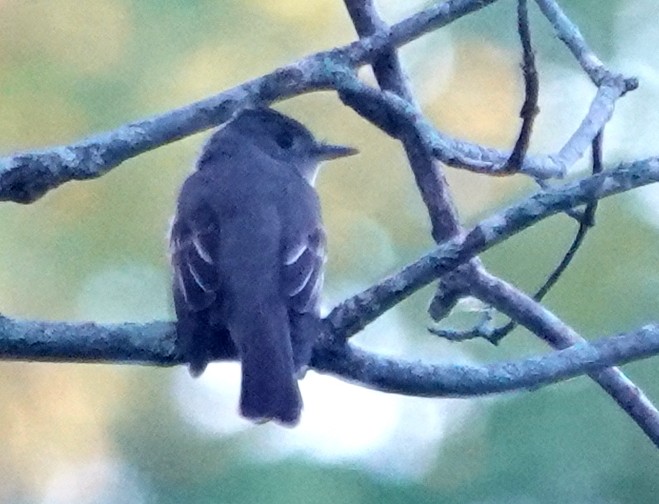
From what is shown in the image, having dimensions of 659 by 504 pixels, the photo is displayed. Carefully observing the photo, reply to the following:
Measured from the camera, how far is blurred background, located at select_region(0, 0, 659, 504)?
5660 mm

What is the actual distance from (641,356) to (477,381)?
303 millimetres

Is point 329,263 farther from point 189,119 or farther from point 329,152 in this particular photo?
point 189,119

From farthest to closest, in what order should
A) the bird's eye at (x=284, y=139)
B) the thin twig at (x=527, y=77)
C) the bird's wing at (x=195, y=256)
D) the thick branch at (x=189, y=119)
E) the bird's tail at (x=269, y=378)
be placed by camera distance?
the bird's eye at (x=284, y=139), the bird's wing at (x=195, y=256), the bird's tail at (x=269, y=378), the thick branch at (x=189, y=119), the thin twig at (x=527, y=77)

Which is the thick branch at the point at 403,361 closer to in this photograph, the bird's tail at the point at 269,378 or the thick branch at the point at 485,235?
the thick branch at the point at 485,235

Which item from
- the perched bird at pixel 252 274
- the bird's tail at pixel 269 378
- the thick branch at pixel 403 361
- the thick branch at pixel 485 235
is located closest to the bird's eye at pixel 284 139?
the perched bird at pixel 252 274

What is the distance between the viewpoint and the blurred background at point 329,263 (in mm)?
5660

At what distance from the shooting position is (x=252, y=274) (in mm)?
3391

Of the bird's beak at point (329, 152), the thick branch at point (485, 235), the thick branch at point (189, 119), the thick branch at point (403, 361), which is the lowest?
the thick branch at point (403, 361)

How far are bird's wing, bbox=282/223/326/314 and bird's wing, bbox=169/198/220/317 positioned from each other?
160 millimetres

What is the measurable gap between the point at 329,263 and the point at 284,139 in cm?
161

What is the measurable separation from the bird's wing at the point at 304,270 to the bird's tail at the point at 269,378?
0.09 m

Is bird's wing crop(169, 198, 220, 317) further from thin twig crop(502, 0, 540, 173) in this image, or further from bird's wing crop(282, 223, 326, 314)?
thin twig crop(502, 0, 540, 173)

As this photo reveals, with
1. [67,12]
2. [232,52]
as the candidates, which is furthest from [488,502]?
[67,12]

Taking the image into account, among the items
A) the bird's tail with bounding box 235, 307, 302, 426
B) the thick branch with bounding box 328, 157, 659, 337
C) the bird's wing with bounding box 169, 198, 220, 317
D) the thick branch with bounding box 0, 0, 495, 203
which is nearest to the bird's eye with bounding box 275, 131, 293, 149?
the bird's wing with bounding box 169, 198, 220, 317
